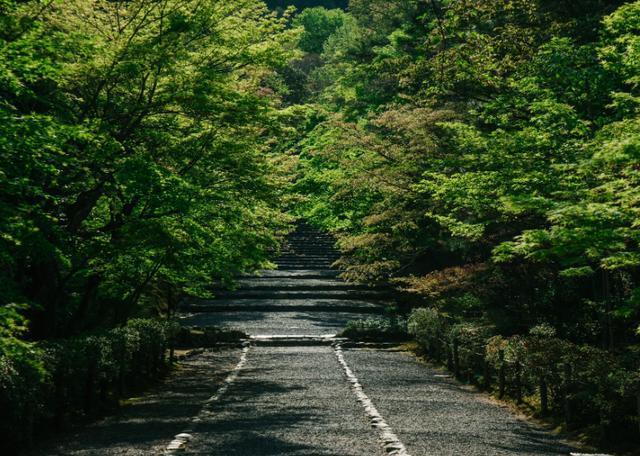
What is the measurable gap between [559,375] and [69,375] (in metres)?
8.92

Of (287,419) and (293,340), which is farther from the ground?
(287,419)

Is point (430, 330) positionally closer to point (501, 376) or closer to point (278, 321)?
point (501, 376)

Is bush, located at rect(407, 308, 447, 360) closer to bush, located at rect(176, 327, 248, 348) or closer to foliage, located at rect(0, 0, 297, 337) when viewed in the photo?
bush, located at rect(176, 327, 248, 348)

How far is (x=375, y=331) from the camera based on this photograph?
29.7 metres

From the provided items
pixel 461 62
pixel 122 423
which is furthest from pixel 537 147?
pixel 122 423

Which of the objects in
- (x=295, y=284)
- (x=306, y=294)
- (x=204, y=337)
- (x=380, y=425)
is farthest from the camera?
(x=295, y=284)

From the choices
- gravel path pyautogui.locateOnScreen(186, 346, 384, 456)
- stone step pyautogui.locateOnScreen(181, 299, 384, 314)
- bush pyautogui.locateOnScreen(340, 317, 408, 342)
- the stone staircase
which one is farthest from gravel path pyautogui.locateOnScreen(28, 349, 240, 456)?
stone step pyautogui.locateOnScreen(181, 299, 384, 314)

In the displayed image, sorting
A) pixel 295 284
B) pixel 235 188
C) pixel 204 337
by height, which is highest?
pixel 235 188

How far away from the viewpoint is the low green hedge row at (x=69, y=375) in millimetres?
10039

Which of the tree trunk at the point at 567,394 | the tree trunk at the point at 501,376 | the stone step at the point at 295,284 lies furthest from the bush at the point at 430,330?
the stone step at the point at 295,284

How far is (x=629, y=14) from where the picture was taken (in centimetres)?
1416

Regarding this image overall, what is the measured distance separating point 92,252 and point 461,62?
12.1 meters

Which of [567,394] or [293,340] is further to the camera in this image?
[293,340]

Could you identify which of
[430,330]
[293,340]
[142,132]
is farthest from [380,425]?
[293,340]
